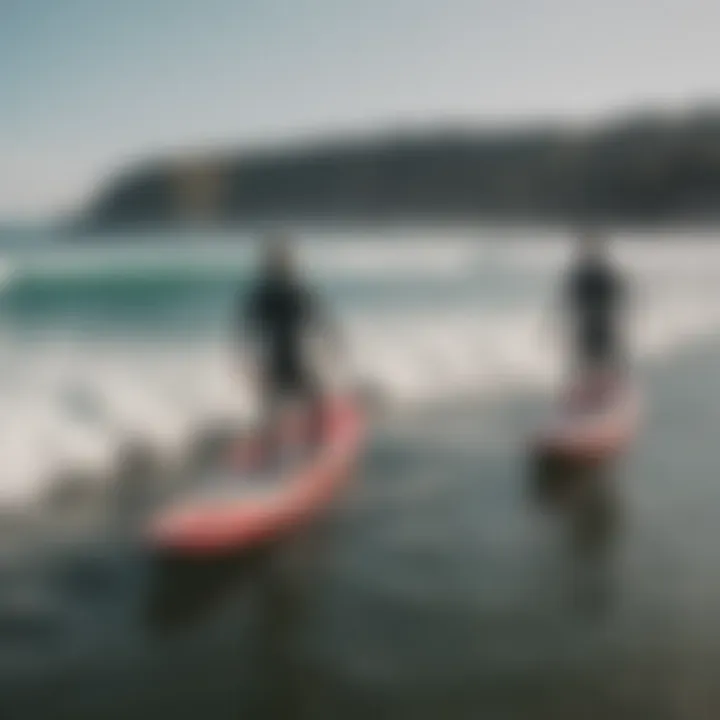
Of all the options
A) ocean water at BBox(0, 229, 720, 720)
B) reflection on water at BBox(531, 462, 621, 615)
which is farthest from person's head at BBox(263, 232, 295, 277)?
reflection on water at BBox(531, 462, 621, 615)

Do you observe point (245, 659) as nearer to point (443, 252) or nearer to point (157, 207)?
point (157, 207)

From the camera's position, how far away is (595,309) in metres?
6.33

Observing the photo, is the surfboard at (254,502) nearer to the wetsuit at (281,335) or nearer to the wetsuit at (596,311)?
the wetsuit at (281,335)

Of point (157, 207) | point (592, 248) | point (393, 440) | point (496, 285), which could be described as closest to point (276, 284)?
point (157, 207)

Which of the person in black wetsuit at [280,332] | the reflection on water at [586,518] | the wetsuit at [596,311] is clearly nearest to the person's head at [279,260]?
the person in black wetsuit at [280,332]

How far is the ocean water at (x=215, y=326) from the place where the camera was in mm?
5832

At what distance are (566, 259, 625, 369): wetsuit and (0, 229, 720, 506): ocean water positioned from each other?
440mm

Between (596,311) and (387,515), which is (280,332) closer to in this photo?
(387,515)

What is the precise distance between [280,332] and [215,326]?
199 centimetres

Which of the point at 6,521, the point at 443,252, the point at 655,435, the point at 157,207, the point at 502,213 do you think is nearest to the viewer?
the point at 6,521

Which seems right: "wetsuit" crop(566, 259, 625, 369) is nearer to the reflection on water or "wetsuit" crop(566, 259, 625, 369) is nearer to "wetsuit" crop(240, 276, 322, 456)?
the reflection on water

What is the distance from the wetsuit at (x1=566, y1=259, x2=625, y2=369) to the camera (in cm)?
630

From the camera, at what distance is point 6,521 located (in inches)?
179

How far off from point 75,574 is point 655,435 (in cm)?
369
